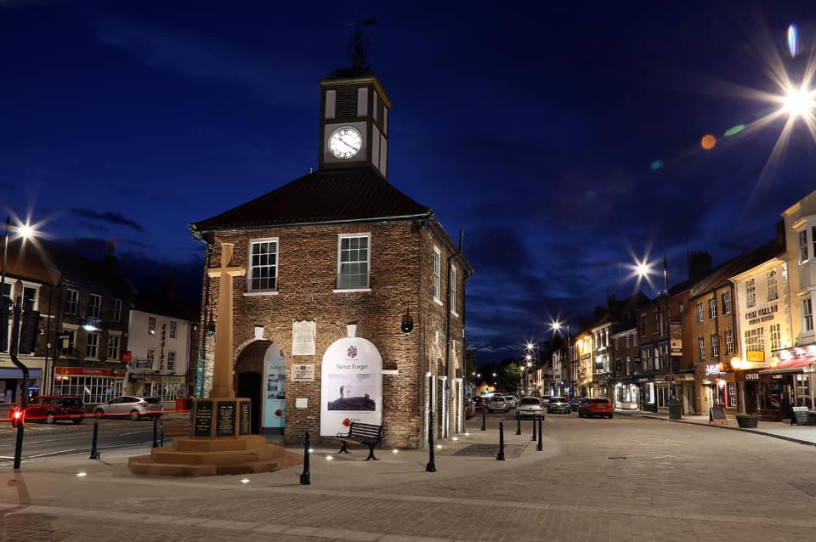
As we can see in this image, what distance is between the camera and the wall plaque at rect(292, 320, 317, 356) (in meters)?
21.5

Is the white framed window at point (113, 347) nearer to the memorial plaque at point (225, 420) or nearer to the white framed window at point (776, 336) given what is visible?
the memorial plaque at point (225, 420)

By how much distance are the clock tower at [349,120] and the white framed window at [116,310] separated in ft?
112

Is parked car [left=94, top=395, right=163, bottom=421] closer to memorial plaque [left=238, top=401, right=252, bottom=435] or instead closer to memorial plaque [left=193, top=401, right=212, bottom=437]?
memorial plaque [left=238, top=401, right=252, bottom=435]

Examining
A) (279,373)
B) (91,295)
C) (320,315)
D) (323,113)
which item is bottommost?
(279,373)

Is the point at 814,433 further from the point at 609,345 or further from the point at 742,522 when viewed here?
the point at 609,345

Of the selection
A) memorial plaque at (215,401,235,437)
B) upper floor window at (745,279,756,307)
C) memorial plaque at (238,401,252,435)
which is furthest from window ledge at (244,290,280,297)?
upper floor window at (745,279,756,307)

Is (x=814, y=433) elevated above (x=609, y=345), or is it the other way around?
(x=609, y=345)

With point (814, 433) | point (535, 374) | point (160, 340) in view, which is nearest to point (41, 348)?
point (160, 340)

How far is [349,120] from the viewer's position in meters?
25.6

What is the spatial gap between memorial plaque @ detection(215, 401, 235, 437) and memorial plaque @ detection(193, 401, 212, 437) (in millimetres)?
188

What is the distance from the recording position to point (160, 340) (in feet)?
191

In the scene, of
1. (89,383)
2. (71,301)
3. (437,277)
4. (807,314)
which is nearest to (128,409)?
(89,383)

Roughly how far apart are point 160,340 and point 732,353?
4452cm

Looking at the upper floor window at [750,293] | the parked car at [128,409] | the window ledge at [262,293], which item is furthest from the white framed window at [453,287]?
the upper floor window at [750,293]
